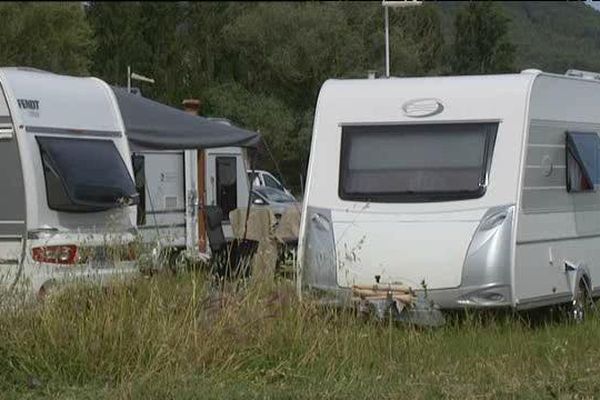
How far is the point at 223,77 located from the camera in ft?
112

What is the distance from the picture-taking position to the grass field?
6.95 meters

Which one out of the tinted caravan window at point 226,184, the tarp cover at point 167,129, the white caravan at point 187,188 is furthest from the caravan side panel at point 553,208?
the tinted caravan window at point 226,184

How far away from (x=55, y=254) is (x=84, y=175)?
1.02 meters

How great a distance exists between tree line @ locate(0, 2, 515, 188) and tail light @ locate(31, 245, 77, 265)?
2.21 metres

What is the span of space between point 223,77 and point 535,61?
19.8m

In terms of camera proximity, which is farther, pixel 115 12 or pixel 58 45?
pixel 58 45

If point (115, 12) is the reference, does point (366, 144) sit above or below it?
below

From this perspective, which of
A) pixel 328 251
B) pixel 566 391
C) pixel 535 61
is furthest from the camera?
pixel 535 61

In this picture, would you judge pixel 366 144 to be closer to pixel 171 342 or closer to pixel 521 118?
pixel 521 118

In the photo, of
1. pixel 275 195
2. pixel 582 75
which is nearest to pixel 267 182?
pixel 275 195

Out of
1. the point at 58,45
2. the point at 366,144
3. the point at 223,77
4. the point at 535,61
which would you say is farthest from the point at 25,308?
the point at 223,77

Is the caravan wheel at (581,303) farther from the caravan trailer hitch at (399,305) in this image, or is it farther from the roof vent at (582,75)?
the roof vent at (582,75)

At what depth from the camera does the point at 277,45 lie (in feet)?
105

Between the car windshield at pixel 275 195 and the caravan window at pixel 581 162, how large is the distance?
37.7 ft
